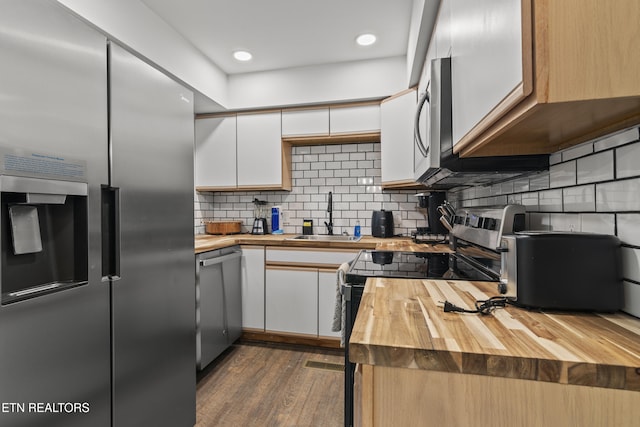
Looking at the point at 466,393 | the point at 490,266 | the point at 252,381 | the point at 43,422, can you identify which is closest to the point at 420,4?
the point at 490,266

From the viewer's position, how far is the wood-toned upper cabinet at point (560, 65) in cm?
50

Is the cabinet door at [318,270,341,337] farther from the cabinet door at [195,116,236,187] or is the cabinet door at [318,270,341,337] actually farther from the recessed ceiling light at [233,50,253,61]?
the recessed ceiling light at [233,50,253,61]

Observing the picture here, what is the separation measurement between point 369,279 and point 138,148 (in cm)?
106

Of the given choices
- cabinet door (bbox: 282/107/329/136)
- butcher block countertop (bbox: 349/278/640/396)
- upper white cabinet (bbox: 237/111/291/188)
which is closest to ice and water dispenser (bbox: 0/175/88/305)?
butcher block countertop (bbox: 349/278/640/396)

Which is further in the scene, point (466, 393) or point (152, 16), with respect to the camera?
point (152, 16)

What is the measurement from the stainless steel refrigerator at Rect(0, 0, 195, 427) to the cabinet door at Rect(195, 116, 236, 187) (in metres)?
1.51

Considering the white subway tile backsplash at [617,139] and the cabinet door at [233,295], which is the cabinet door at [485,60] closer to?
the white subway tile backsplash at [617,139]

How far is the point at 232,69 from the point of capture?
2789 millimetres

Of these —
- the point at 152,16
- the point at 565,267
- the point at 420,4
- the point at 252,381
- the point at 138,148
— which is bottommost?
the point at 252,381

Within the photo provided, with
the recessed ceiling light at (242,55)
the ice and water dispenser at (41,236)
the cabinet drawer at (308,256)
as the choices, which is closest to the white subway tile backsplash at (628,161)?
the ice and water dispenser at (41,236)

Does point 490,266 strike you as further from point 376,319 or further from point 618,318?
point 376,319

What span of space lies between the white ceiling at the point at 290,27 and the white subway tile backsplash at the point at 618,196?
5.73 feet

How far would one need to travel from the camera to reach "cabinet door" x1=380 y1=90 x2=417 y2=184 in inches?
93.0

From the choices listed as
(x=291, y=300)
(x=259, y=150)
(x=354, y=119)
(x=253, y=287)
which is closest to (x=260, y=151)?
(x=259, y=150)
